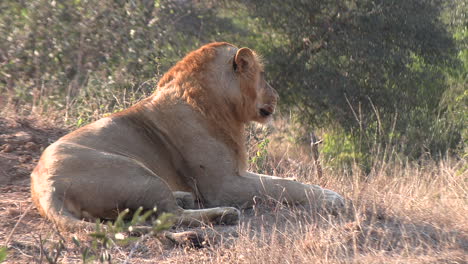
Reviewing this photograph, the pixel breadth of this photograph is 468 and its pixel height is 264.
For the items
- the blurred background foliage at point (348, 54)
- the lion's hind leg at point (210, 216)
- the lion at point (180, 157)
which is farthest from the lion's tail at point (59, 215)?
the blurred background foliage at point (348, 54)

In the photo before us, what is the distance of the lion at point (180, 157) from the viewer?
4672 mm

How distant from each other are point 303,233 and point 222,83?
171 cm

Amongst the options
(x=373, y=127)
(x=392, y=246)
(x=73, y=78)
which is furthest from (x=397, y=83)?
(x=392, y=246)

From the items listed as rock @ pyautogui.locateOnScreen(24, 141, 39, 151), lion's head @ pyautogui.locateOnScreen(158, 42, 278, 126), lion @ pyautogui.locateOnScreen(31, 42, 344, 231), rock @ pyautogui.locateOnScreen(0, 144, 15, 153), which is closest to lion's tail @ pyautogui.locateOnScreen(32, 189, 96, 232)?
lion @ pyautogui.locateOnScreen(31, 42, 344, 231)

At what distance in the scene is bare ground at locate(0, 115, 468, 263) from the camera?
12.9 ft

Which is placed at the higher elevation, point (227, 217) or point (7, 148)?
point (227, 217)

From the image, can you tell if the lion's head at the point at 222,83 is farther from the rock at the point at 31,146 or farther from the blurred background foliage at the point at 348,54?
the blurred background foliage at the point at 348,54

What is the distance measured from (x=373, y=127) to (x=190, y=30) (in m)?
3.94

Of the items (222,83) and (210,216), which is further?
(222,83)

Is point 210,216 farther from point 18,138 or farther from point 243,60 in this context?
point 18,138

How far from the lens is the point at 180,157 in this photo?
214 inches

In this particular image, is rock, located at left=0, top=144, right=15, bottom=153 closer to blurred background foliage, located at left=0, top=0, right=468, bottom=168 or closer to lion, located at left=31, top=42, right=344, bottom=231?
lion, located at left=31, top=42, right=344, bottom=231

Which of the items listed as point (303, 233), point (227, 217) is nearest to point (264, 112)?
point (227, 217)

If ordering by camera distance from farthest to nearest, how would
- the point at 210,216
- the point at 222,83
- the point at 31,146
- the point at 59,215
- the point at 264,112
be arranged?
→ the point at 31,146
the point at 264,112
the point at 222,83
the point at 210,216
the point at 59,215
